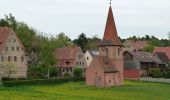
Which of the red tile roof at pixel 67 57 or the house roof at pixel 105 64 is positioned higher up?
Answer: the red tile roof at pixel 67 57

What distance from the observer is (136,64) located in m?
127

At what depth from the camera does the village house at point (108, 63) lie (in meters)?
94.8

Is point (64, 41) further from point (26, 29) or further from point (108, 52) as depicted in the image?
point (108, 52)

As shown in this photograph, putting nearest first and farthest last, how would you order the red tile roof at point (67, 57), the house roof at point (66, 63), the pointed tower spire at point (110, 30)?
1. the pointed tower spire at point (110, 30)
2. the house roof at point (66, 63)
3. the red tile roof at point (67, 57)

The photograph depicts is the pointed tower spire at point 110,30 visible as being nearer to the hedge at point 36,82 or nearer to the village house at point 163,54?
the hedge at point 36,82

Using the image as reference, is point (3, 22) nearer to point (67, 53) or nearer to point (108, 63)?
point (67, 53)

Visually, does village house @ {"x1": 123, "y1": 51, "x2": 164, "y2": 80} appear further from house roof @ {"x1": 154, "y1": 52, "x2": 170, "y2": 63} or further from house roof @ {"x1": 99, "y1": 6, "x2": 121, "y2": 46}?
house roof @ {"x1": 99, "y1": 6, "x2": 121, "y2": 46}

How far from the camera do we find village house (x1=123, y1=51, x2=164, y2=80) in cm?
12406

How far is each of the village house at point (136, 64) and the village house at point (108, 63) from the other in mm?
22227

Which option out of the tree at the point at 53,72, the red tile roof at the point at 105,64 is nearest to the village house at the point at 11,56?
the tree at the point at 53,72

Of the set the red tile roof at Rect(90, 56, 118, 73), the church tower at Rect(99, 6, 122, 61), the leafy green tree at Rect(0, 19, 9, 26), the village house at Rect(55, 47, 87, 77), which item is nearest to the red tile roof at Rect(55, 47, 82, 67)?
the village house at Rect(55, 47, 87, 77)

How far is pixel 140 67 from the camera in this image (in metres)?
128

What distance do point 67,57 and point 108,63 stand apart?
1310 inches

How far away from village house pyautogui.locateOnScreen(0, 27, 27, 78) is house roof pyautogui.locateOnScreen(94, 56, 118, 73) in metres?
19.7
